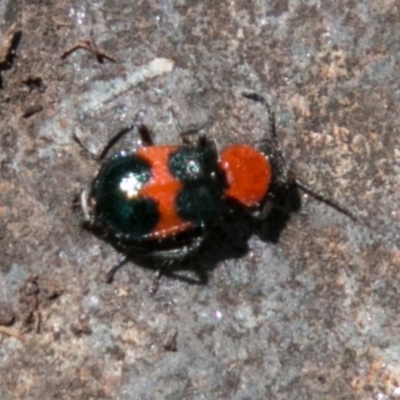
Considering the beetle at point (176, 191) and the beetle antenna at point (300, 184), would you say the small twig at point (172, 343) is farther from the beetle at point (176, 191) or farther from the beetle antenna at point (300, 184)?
the beetle antenna at point (300, 184)

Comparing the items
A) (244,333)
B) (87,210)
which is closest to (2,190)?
(87,210)

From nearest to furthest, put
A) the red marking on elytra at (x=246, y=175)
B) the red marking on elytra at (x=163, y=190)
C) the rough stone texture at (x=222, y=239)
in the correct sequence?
the red marking on elytra at (x=163, y=190)
the red marking on elytra at (x=246, y=175)
the rough stone texture at (x=222, y=239)

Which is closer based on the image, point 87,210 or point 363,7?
point 87,210

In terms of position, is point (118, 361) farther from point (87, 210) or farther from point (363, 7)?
point (363, 7)

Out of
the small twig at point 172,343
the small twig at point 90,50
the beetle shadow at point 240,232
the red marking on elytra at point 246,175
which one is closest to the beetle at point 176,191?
the red marking on elytra at point 246,175

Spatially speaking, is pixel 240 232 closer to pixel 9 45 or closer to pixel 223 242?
pixel 223 242

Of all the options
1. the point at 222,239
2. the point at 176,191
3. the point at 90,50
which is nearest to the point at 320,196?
the point at 222,239

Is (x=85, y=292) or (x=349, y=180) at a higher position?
(x=349, y=180)
